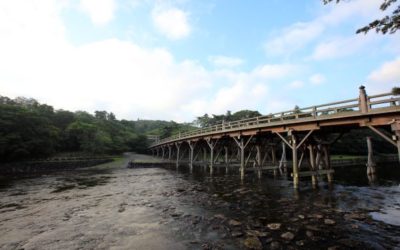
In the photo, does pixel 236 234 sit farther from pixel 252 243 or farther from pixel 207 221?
pixel 207 221

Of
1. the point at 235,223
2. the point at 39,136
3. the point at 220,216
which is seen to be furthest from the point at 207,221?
the point at 39,136

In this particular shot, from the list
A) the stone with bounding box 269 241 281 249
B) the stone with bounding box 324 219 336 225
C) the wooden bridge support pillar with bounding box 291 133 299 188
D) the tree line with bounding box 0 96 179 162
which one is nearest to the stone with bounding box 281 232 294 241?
the stone with bounding box 269 241 281 249

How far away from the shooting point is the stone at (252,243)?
5.84m

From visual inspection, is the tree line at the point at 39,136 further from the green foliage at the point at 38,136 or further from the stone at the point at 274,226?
the stone at the point at 274,226

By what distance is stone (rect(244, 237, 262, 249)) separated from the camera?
5.84 metres

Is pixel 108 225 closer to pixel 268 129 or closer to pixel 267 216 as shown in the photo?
pixel 267 216

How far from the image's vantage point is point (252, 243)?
6023 millimetres

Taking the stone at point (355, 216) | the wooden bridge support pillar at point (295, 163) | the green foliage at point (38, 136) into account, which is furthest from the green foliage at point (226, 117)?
the stone at point (355, 216)

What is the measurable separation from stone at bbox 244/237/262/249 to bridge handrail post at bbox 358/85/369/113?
25.6 feet

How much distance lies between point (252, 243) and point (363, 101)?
826 centimetres

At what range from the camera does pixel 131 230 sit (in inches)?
289

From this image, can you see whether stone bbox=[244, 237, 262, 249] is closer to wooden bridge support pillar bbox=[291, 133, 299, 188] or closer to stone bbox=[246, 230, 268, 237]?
stone bbox=[246, 230, 268, 237]

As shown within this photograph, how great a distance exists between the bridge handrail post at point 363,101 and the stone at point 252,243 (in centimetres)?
781

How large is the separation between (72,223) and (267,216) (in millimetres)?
7434
